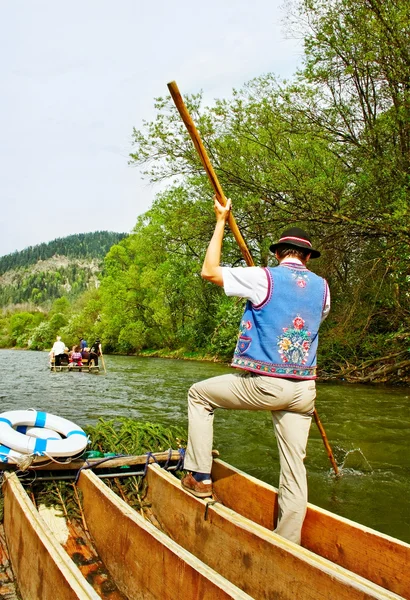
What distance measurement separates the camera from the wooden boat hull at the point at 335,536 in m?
2.51

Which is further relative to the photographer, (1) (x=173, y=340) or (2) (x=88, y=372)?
(1) (x=173, y=340)

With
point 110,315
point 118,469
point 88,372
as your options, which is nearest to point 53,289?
point 110,315

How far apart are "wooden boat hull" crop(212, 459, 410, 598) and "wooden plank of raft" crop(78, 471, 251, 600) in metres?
0.92

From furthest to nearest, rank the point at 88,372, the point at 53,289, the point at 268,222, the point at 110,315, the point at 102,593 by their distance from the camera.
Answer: the point at 53,289 < the point at 110,315 < the point at 88,372 < the point at 268,222 < the point at 102,593

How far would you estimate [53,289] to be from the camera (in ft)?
620

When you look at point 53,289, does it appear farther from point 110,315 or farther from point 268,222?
point 268,222

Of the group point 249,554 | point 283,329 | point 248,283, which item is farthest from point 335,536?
point 248,283

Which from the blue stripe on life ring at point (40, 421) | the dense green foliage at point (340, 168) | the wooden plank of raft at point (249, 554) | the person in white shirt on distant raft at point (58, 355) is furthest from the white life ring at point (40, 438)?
the person in white shirt on distant raft at point (58, 355)

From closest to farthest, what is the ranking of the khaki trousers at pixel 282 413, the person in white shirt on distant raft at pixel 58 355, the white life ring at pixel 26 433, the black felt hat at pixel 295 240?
1. the khaki trousers at pixel 282 413
2. the black felt hat at pixel 295 240
3. the white life ring at pixel 26 433
4. the person in white shirt on distant raft at pixel 58 355

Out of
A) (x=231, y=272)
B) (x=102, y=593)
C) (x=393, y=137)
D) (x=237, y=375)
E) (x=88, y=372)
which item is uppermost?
(x=393, y=137)

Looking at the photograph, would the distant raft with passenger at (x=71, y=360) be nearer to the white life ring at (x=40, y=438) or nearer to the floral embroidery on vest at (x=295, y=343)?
the white life ring at (x=40, y=438)

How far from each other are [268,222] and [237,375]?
9.65 meters

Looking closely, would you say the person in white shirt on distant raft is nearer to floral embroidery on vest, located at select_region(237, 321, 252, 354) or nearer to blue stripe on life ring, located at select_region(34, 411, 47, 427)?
blue stripe on life ring, located at select_region(34, 411, 47, 427)

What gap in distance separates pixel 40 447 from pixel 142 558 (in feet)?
4.69
